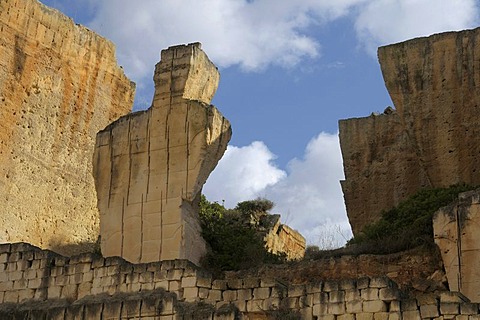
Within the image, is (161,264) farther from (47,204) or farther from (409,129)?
(47,204)

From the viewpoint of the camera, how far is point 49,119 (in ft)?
76.5

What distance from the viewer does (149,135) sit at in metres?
17.0

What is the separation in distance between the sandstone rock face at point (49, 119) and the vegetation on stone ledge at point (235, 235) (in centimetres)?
561

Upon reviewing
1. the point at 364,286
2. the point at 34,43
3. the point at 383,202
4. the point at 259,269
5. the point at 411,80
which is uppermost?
the point at 34,43

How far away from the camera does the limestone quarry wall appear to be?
10.0m

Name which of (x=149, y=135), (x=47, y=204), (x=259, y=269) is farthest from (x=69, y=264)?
(x=47, y=204)

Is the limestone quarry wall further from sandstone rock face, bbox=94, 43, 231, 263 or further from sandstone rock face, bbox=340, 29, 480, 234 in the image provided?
sandstone rock face, bbox=340, 29, 480, 234

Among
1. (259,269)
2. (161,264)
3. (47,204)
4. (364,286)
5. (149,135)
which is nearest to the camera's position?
(364,286)

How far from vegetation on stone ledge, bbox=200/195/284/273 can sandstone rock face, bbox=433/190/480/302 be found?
12.2 ft

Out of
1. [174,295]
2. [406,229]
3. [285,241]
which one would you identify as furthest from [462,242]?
[285,241]

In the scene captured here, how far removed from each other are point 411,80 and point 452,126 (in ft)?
3.97

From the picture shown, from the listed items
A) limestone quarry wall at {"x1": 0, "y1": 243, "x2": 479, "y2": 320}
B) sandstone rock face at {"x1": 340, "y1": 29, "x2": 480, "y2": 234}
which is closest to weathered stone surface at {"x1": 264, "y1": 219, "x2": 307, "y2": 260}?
sandstone rock face at {"x1": 340, "y1": 29, "x2": 480, "y2": 234}

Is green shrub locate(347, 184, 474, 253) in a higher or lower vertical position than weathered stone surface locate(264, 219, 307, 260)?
lower

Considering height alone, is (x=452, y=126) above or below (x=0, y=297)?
above
